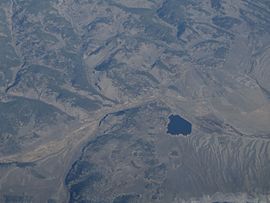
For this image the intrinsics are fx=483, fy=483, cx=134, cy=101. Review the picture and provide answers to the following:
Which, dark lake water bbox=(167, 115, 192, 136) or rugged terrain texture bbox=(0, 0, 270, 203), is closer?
rugged terrain texture bbox=(0, 0, 270, 203)

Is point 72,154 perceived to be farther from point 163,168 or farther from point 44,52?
point 44,52

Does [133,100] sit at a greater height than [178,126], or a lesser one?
lesser

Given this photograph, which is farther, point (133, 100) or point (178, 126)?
point (133, 100)

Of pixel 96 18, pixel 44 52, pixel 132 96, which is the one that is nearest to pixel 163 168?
pixel 132 96

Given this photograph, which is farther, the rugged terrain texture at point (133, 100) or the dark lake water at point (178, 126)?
the dark lake water at point (178, 126)
